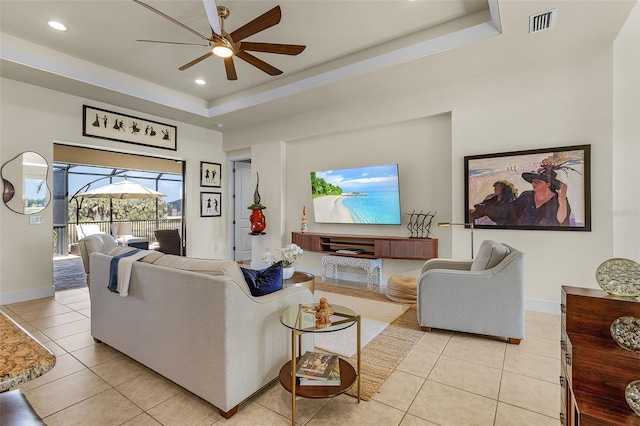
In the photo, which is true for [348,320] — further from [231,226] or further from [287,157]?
[231,226]

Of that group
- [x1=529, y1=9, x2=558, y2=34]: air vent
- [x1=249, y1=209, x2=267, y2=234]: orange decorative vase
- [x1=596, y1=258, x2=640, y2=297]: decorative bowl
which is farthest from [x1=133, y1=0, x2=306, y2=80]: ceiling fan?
[x1=249, y1=209, x2=267, y2=234]: orange decorative vase

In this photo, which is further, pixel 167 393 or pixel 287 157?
pixel 287 157

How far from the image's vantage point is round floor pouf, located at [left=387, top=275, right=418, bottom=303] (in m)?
3.94

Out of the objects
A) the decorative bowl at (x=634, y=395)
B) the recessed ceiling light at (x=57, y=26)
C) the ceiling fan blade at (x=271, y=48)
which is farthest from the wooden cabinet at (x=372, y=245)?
the recessed ceiling light at (x=57, y=26)

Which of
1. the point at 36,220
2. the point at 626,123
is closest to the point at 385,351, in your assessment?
the point at 626,123

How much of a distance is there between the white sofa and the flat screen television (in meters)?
2.78

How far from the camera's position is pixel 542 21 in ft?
9.38

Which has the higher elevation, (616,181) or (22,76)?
(22,76)

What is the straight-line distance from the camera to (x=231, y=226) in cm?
711

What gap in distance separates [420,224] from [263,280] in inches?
123

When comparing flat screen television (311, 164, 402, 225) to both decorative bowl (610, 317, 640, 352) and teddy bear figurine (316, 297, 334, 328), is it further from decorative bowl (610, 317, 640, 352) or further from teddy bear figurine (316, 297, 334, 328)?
decorative bowl (610, 317, 640, 352)

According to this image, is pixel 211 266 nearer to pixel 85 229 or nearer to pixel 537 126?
pixel 537 126

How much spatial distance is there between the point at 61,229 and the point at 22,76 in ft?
16.5

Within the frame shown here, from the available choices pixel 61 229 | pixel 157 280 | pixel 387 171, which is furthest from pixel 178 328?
pixel 61 229
